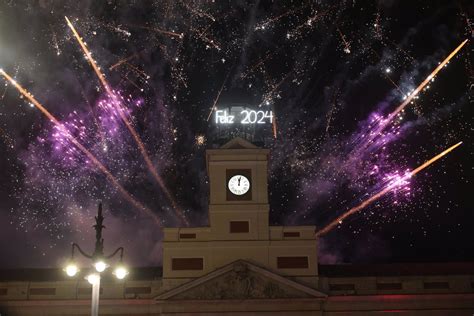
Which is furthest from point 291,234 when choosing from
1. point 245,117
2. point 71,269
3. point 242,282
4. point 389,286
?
point 71,269

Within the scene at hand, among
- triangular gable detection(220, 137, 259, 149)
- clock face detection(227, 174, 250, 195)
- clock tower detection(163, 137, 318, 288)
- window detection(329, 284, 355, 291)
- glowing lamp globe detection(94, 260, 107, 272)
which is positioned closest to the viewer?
glowing lamp globe detection(94, 260, 107, 272)

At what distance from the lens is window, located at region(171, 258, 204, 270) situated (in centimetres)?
3453

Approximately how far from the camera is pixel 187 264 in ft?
113

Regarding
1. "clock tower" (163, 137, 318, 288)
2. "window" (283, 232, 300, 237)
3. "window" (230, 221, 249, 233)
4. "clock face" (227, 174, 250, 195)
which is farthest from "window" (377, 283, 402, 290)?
"clock face" (227, 174, 250, 195)

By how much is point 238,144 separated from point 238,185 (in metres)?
2.39

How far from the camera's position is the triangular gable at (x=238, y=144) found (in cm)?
3606

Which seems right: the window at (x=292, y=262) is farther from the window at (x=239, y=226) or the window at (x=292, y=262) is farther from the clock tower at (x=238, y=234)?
the window at (x=239, y=226)

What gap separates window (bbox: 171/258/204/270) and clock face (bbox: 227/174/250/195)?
14.1 feet

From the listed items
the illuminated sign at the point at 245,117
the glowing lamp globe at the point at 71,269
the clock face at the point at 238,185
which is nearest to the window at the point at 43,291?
the clock face at the point at 238,185

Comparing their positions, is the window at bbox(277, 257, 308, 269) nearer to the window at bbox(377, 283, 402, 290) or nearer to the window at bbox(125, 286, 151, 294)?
the window at bbox(377, 283, 402, 290)

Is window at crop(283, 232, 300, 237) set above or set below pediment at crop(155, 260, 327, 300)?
above

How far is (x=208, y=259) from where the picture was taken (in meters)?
34.6

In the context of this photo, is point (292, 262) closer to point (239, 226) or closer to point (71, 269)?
point (239, 226)

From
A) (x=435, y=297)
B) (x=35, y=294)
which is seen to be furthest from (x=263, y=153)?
(x=35, y=294)
